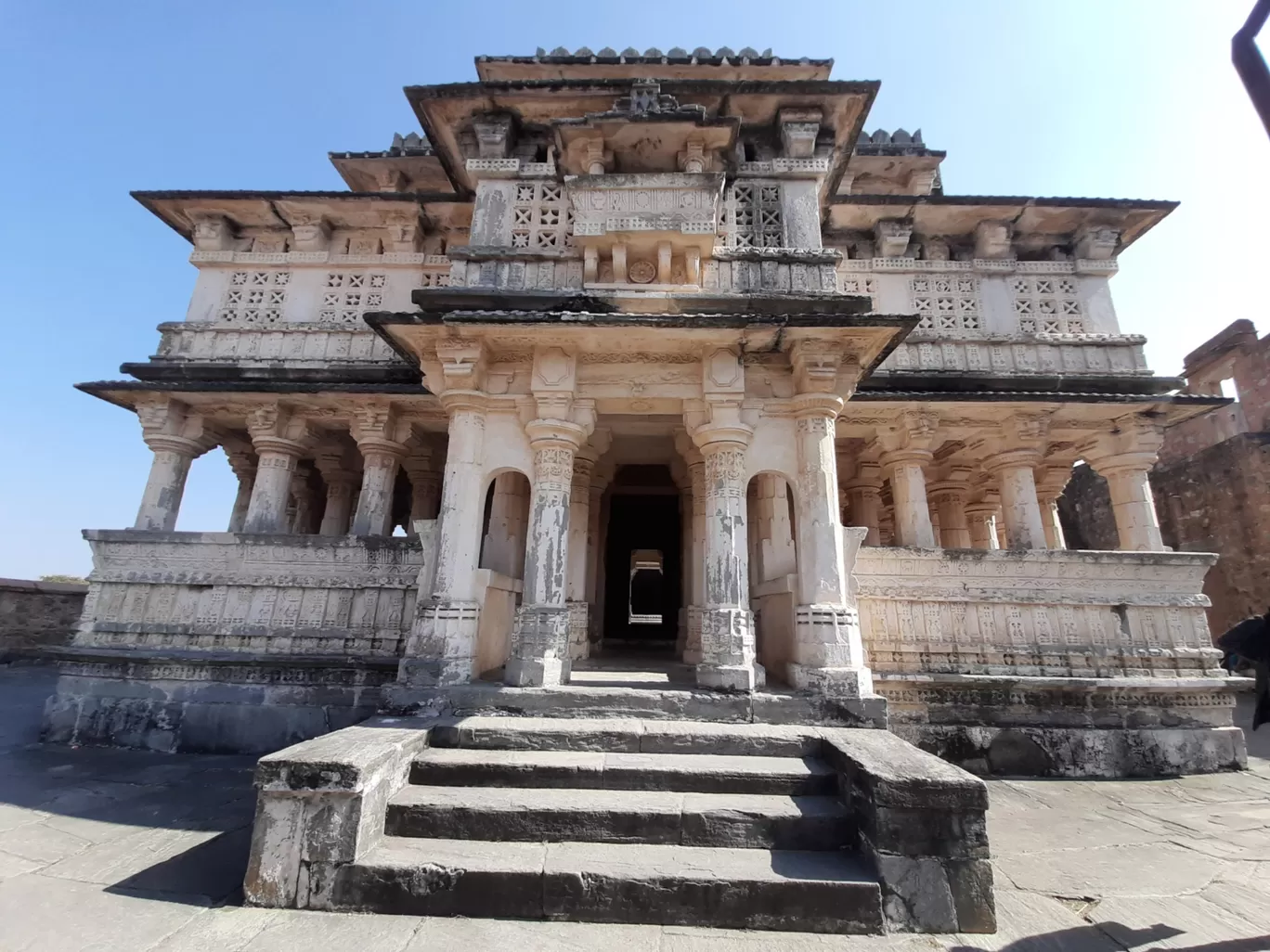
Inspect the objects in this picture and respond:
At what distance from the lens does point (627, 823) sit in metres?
3.67

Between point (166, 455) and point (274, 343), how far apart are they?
8.73ft

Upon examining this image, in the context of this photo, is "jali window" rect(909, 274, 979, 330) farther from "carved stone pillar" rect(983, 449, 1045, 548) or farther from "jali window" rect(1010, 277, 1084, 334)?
"carved stone pillar" rect(983, 449, 1045, 548)

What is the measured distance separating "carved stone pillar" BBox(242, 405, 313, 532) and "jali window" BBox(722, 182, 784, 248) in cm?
813

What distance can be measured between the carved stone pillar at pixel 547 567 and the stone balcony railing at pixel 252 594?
9.20 feet

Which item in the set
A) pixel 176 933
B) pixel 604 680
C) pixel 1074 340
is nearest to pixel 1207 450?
pixel 1074 340

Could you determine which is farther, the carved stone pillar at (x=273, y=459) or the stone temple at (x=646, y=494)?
the carved stone pillar at (x=273, y=459)

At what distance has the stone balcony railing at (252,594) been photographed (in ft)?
25.2

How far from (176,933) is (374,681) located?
4599 millimetres

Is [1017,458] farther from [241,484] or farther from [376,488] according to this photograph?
[241,484]

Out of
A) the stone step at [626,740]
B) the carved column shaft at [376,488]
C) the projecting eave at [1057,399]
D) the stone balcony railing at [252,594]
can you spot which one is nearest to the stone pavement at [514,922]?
the stone step at [626,740]

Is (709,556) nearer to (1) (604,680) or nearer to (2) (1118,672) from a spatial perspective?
(1) (604,680)

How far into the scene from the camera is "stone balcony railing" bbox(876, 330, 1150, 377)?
9.87 metres

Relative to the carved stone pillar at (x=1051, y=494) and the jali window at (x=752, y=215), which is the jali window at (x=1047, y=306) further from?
the jali window at (x=752, y=215)

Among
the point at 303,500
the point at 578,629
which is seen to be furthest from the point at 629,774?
the point at 303,500
